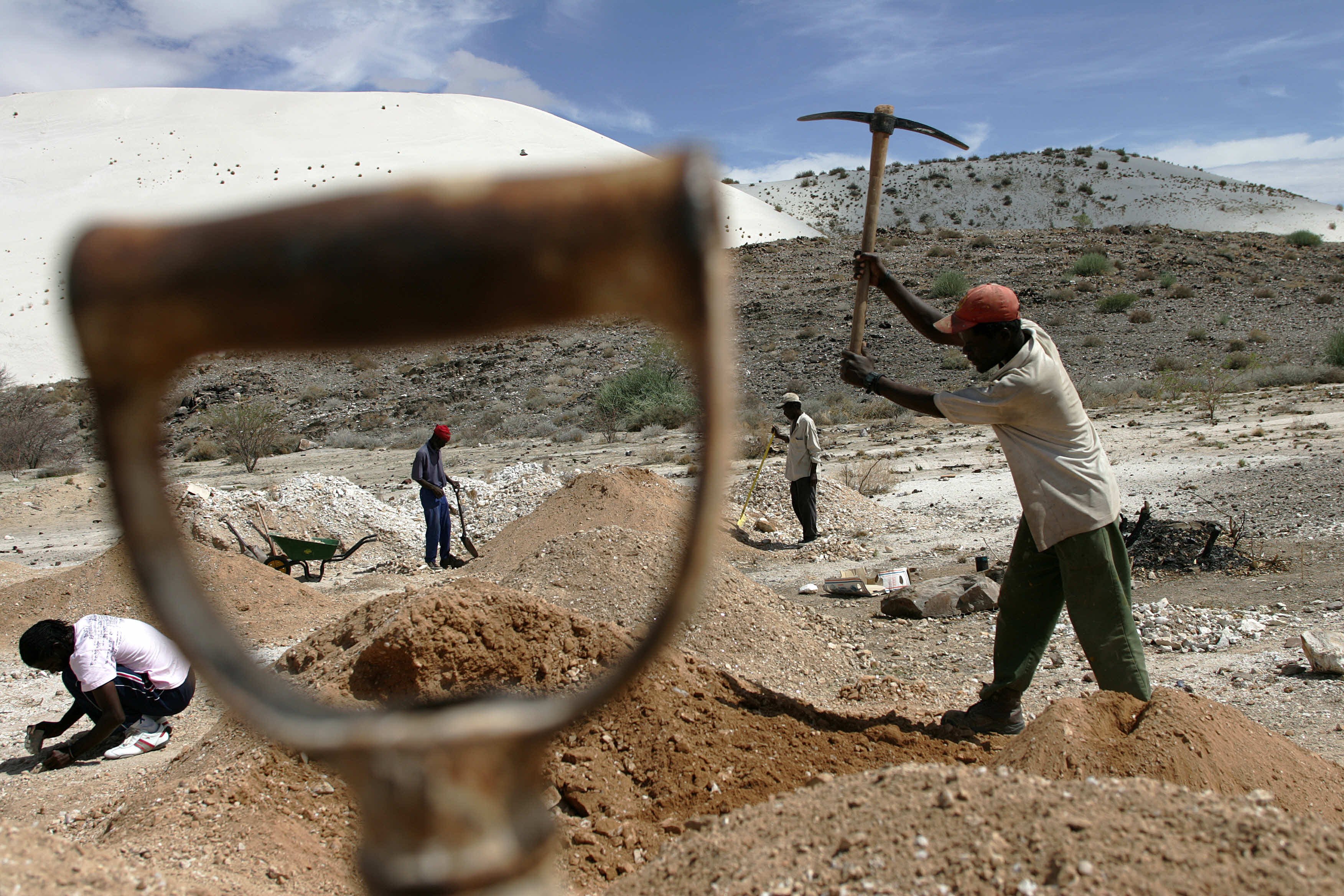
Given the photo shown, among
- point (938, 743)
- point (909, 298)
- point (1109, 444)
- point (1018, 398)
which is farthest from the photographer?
point (1109, 444)

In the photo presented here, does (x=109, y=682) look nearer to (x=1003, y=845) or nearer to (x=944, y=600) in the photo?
(x=1003, y=845)

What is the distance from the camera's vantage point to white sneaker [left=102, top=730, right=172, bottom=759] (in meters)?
4.96

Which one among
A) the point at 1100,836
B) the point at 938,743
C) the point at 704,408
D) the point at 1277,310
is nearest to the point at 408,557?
the point at 938,743

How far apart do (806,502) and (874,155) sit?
262 inches

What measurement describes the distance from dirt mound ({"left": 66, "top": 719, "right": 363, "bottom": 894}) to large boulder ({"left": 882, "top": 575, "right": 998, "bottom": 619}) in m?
4.58

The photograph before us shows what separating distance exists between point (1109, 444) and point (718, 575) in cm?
1089

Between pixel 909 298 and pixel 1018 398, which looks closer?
pixel 1018 398

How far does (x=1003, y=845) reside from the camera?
182 cm

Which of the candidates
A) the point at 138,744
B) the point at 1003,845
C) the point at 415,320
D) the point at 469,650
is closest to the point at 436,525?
the point at 138,744

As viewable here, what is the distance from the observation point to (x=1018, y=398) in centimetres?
337

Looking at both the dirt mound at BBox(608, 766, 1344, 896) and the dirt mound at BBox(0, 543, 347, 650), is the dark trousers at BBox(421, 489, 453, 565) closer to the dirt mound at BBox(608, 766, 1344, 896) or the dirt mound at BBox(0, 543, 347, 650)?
the dirt mound at BBox(0, 543, 347, 650)

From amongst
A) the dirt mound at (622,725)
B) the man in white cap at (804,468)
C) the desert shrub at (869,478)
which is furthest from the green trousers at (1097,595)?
the desert shrub at (869,478)

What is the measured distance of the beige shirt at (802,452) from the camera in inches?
407

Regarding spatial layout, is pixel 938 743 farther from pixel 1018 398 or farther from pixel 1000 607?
pixel 1018 398
